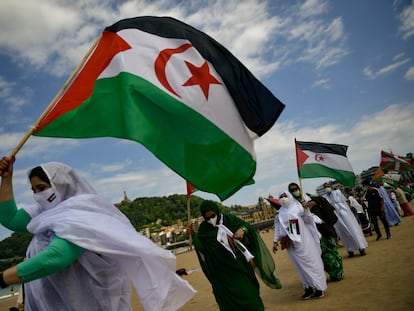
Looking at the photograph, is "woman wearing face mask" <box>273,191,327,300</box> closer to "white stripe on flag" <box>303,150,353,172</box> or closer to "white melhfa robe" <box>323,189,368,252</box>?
"white stripe on flag" <box>303,150,353,172</box>

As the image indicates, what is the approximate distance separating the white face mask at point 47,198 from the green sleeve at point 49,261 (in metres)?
0.37

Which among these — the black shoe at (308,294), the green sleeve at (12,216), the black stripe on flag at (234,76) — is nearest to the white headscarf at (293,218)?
the black shoe at (308,294)

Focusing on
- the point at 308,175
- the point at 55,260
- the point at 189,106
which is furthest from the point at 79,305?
the point at 308,175

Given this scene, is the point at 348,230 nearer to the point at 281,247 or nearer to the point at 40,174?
the point at 281,247

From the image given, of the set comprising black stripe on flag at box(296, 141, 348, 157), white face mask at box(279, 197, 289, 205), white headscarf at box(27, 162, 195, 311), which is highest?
black stripe on flag at box(296, 141, 348, 157)

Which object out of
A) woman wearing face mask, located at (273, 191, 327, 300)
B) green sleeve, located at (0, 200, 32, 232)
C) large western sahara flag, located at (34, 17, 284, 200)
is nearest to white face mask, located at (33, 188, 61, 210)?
green sleeve, located at (0, 200, 32, 232)

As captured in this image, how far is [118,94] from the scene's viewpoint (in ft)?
9.26

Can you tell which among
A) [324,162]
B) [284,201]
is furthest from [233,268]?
[324,162]

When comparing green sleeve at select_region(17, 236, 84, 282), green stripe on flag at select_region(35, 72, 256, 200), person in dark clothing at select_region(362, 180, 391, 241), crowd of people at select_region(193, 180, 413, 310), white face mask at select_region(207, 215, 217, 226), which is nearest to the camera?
green sleeve at select_region(17, 236, 84, 282)

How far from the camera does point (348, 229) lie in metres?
9.12

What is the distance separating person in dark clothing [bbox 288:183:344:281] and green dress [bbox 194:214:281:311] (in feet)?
5.83

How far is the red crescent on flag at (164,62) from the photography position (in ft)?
9.58

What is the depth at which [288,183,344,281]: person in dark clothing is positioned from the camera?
6.82 meters

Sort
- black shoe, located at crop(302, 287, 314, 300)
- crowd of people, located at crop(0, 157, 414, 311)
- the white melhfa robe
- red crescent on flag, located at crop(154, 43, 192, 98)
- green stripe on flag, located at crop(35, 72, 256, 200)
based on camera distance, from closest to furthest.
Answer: crowd of people, located at crop(0, 157, 414, 311), green stripe on flag, located at crop(35, 72, 256, 200), red crescent on flag, located at crop(154, 43, 192, 98), black shoe, located at crop(302, 287, 314, 300), the white melhfa robe
